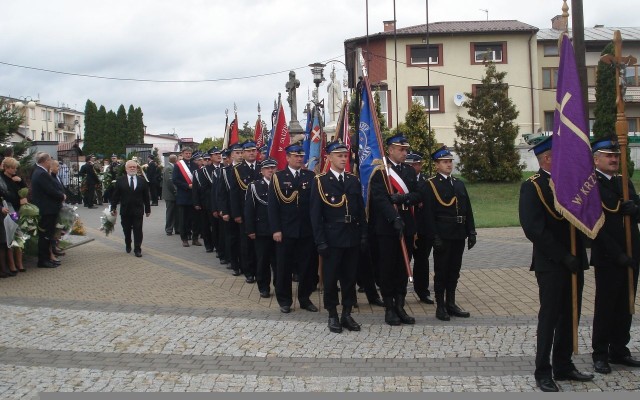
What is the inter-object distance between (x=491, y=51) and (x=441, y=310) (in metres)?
37.8

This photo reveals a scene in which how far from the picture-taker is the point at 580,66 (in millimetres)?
12195

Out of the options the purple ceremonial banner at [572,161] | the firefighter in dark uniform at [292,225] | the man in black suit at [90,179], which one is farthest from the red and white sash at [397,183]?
the man in black suit at [90,179]

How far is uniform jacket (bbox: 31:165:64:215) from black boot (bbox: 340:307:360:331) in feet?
21.9

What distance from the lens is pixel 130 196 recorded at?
1363 centimetres

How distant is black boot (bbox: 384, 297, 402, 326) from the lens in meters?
8.04

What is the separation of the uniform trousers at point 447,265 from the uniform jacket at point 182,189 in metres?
8.25

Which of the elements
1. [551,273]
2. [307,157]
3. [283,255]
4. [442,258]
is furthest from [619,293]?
[307,157]

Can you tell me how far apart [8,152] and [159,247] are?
4.09 m

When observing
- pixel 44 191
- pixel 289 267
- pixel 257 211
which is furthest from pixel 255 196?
pixel 44 191

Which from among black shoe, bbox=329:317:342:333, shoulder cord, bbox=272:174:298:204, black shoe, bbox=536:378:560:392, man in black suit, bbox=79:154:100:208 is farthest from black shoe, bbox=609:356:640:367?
man in black suit, bbox=79:154:100:208

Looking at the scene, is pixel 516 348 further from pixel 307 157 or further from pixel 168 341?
pixel 307 157

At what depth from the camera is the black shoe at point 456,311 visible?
27.3ft

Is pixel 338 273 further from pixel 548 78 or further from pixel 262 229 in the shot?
pixel 548 78

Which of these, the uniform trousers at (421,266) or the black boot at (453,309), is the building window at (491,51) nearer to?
the uniform trousers at (421,266)
